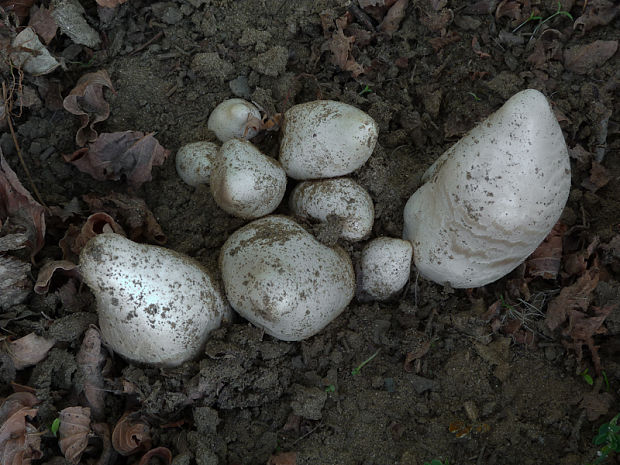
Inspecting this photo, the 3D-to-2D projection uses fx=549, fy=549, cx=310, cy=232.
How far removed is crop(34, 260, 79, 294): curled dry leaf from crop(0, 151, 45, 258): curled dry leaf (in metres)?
0.14

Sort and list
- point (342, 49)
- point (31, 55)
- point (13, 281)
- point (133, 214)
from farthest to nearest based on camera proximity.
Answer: point (342, 49) < point (31, 55) < point (133, 214) < point (13, 281)

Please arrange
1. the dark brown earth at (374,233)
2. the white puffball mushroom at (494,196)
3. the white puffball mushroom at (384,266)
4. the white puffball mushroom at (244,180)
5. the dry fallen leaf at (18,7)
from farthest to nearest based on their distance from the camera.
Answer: the dry fallen leaf at (18,7)
the white puffball mushroom at (384,266)
the white puffball mushroom at (244,180)
the dark brown earth at (374,233)
the white puffball mushroom at (494,196)

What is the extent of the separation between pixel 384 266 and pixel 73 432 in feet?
4.61

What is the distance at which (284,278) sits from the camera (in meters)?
2.11

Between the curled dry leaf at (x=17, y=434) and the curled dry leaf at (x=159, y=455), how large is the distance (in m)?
0.37

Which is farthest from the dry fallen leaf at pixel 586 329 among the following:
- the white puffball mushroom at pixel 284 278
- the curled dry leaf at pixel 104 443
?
the curled dry leaf at pixel 104 443

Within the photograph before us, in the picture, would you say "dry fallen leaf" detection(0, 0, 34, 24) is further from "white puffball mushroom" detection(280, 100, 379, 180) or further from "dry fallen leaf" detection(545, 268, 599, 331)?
"dry fallen leaf" detection(545, 268, 599, 331)

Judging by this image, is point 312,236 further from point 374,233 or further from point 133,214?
point 133,214

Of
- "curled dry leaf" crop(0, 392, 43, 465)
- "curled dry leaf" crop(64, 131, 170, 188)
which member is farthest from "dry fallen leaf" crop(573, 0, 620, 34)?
"curled dry leaf" crop(0, 392, 43, 465)

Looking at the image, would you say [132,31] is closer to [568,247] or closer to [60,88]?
[60,88]

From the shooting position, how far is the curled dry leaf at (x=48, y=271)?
7.11 feet

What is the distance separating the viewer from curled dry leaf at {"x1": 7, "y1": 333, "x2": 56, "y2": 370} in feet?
6.97

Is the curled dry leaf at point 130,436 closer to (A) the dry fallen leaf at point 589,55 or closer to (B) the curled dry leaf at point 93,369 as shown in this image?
(B) the curled dry leaf at point 93,369

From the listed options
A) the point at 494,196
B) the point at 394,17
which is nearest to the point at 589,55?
the point at 394,17
